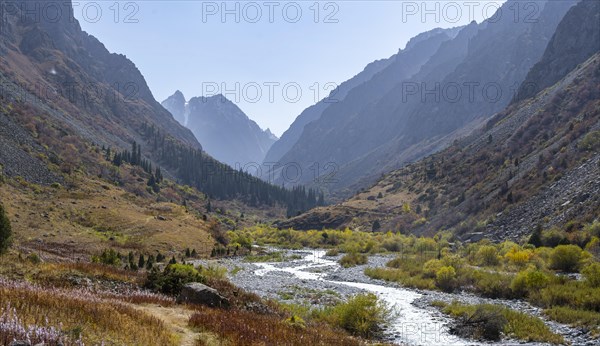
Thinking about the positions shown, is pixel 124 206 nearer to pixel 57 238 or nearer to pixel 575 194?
pixel 57 238

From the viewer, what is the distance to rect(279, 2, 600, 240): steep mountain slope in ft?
168

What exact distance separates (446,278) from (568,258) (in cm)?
885

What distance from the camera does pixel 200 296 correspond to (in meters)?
15.3

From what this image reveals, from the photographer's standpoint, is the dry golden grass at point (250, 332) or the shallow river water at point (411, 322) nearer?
the dry golden grass at point (250, 332)

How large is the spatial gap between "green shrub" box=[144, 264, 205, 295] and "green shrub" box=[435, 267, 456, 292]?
20903mm

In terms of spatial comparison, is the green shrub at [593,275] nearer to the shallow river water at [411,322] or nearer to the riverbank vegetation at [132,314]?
the shallow river water at [411,322]

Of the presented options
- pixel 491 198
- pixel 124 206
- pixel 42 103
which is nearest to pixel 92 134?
pixel 42 103

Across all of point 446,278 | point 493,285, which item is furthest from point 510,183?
point 493,285

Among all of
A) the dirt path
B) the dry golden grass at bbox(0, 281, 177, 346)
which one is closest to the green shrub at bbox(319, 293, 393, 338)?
the dirt path

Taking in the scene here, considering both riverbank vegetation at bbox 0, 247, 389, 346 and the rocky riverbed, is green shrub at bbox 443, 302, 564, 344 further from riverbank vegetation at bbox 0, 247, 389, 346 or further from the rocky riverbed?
riverbank vegetation at bbox 0, 247, 389, 346

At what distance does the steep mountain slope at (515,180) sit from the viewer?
168ft

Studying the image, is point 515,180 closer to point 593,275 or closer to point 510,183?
point 510,183

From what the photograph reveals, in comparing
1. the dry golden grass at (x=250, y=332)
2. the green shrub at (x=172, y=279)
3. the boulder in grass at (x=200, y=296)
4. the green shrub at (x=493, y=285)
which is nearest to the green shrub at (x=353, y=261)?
the green shrub at (x=493, y=285)

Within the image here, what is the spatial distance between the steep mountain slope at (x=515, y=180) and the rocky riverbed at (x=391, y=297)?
826 inches
